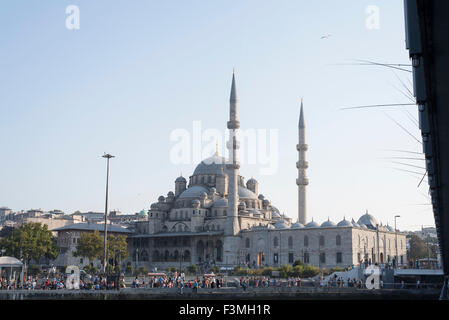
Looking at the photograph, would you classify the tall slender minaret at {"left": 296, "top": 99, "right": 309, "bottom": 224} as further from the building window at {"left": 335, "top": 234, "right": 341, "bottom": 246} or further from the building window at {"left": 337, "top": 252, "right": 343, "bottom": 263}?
the building window at {"left": 337, "top": 252, "right": 343, "bottom": 263}

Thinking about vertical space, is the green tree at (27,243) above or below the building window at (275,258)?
above

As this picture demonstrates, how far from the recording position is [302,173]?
69.1 meters

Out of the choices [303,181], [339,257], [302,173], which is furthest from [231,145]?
[339,257]

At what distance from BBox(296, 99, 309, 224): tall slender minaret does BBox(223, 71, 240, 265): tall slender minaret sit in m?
8.23

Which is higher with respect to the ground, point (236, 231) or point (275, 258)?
point (236, 231)

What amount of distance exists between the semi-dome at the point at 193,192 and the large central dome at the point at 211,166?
4.63 meters

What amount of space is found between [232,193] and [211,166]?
73.4 ft

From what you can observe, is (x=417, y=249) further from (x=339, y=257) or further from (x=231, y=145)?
(x=231, y=145)

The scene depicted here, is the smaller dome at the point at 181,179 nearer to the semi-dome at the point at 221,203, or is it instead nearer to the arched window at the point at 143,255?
the semi-dome at the point at 221,203

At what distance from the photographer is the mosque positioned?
205 ft

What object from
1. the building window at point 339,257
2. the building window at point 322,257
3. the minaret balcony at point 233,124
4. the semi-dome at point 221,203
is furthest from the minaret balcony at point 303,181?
the semi-dome at point 221,203

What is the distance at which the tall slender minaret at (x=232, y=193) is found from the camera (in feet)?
208
